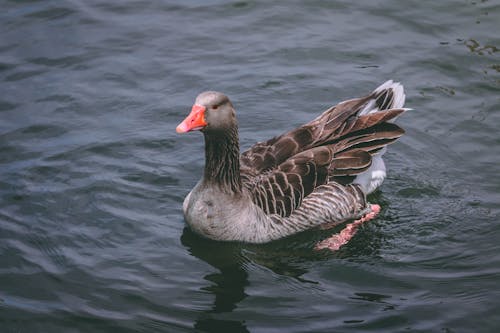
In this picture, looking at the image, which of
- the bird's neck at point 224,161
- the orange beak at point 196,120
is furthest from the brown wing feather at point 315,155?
the orange beak at point 196,120

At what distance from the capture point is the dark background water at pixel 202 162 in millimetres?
9164

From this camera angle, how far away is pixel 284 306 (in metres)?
9.12

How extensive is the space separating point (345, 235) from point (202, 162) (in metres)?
2.70

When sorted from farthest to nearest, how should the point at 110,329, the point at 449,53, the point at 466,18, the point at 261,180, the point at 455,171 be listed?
the point at 466,18 < the point at 449,53 < the point at 455,171 < the point at 261,180 < the point at 110,329

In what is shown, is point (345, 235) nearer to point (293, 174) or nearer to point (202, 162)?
point (293, 174)

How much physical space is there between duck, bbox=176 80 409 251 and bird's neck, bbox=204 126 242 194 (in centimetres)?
1

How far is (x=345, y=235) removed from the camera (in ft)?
35.2

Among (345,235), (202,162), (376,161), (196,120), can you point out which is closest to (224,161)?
(196,120)

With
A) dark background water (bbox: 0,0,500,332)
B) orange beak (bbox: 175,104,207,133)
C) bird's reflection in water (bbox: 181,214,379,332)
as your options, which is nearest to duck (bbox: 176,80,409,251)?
orange beak (bbox: 175,104,207,133)

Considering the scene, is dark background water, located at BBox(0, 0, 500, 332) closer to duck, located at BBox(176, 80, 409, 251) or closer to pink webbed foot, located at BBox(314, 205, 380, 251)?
pink webbed foot, located at BBox(314, 205, 380, 251)

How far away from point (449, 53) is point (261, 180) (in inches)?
230

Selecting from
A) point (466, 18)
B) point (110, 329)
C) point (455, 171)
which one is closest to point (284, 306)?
point (110, 329)

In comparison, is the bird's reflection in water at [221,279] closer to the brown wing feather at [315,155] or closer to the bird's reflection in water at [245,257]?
the bird's reflection in water at [245,257]

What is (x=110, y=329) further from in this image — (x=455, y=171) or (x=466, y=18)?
(x=466, y=18)
